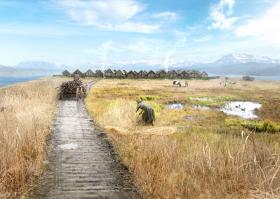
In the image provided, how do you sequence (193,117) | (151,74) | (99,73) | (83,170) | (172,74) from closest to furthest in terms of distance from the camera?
(83,170), (193,117), (151,74), (99,73), (172,74)

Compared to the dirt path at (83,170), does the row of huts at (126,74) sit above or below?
below

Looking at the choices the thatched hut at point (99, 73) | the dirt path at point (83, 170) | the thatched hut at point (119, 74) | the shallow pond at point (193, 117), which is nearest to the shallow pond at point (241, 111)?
the shallow pond at point (193, 117)

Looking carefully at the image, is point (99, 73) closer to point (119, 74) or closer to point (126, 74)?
point (119, 74)

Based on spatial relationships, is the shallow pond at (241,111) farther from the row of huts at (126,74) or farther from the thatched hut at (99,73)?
the thatched hut at (99,73)

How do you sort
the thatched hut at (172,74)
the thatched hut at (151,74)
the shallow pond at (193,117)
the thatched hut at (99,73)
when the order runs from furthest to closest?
the thatched hut at (172,74), the thatched hut at (99,73), the thatched hut at (151,74), the shallow pond at (193,117)

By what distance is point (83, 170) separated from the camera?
12211mm

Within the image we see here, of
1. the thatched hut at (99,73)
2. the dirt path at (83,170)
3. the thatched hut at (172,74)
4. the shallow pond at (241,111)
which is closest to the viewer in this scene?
→ the dirt path at (83,170)

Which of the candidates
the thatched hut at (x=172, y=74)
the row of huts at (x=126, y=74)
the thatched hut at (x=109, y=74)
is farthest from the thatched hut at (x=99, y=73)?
the thatched hut at (x=172, y=74)

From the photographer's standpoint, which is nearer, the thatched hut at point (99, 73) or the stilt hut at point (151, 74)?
the stilt hut at point (151, 74)

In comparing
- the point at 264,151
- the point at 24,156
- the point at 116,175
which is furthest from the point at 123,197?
the point at 264,151

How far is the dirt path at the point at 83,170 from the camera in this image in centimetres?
1025

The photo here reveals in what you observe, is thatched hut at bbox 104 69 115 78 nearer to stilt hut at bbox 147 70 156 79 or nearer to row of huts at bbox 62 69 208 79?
row of huts at bbox 62 69 208 79

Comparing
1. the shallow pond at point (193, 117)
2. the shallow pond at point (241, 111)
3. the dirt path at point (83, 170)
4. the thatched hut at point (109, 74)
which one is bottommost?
the shallow pond at point (241, 111)

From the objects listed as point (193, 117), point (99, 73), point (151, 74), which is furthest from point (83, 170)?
point (99, 73)
